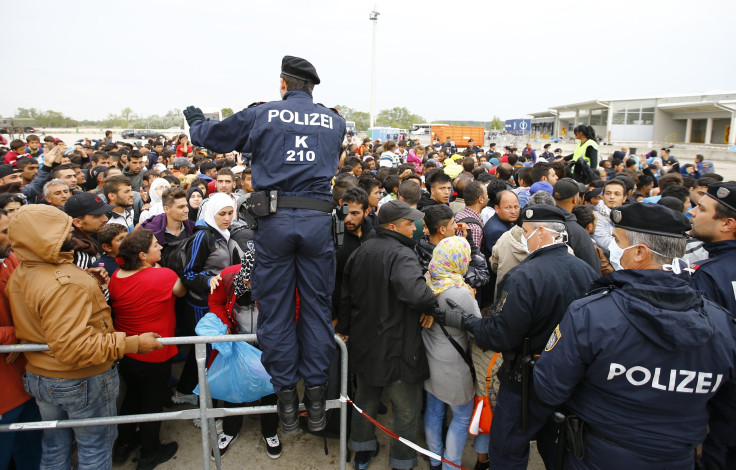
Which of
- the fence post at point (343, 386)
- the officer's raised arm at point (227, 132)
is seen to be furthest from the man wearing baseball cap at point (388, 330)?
the officer's raised arm at point (227, 132)

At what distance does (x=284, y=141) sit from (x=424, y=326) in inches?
65.3

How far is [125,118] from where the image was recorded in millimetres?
83938

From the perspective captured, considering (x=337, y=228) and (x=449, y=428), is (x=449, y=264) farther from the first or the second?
(x=449, y=428)

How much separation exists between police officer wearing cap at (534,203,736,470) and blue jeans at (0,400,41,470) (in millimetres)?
3205

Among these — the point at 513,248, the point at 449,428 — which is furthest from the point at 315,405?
the point at 513,248

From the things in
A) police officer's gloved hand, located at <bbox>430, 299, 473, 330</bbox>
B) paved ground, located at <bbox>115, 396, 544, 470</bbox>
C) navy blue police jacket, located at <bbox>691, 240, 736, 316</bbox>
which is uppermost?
navy blue police jacket, located at <bbox>691, 240, 736, 316</bbox>

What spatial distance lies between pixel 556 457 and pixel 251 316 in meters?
2.23

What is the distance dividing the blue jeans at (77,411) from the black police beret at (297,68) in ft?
7.29

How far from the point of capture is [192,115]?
2.64m

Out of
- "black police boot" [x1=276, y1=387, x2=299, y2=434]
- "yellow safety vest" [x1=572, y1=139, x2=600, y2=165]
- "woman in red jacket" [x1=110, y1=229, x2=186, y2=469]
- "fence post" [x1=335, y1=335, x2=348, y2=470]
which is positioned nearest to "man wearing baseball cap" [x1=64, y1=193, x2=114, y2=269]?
"woman in red jacket" [x1=110, y1=229, x2=186, y2=469]

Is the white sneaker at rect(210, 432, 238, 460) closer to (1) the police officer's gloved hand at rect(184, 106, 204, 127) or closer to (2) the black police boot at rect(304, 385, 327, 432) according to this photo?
(2) the black police boot at rect(304, 385, 327, 432)

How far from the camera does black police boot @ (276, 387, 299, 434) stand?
2406 mm

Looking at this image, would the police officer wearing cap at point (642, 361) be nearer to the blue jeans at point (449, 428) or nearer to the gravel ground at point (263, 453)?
the blue jeans at point (449, 428)

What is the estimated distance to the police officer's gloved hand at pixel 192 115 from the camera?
2625mm
